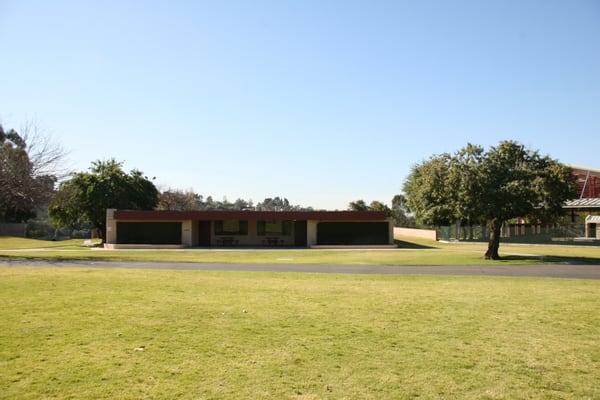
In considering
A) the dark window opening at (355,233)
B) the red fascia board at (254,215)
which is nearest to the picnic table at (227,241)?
the red fascia board at (254,215)

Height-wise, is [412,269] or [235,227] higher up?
[235,227]

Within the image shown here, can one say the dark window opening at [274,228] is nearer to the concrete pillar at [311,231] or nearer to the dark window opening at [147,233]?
the concrete pillar at [311,231]

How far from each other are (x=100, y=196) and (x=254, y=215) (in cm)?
1809

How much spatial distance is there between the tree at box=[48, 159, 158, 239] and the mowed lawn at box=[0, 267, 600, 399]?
47807 millimetres

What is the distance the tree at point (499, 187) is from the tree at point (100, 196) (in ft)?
122

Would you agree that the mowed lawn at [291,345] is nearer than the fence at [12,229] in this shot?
Yes

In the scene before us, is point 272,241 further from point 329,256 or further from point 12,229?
point 12,229

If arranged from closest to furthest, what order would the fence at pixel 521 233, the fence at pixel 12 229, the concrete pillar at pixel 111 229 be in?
the concrete pillar at pixel 111 229 < the fence at pixel 521 233 < the fence at pixel 12 229

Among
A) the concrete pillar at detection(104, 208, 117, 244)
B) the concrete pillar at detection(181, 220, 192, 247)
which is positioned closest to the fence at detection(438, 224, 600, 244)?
the concrete pillar at detection(181, 220, 192, 247)

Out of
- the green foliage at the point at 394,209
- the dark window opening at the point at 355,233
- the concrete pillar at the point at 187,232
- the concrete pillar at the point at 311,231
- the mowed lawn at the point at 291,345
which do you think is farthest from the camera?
the green foliage at the point at 394,209

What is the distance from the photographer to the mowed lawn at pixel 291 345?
21.3 feet

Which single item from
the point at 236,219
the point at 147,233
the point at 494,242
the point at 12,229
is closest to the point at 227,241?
the point at 236,219

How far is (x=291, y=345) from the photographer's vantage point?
8.29 meters

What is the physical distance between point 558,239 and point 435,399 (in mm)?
62532
